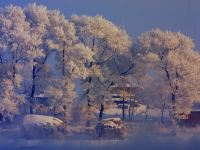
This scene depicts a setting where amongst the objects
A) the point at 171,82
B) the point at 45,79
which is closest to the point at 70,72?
the point at 45,79

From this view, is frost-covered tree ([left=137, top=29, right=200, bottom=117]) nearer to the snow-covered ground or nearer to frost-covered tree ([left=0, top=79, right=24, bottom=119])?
the snow-covered ground

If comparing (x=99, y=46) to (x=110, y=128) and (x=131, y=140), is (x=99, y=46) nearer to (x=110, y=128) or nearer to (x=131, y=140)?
(x=110, y=128)

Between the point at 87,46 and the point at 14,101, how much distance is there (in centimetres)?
125

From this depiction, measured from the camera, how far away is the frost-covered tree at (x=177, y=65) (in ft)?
32.7

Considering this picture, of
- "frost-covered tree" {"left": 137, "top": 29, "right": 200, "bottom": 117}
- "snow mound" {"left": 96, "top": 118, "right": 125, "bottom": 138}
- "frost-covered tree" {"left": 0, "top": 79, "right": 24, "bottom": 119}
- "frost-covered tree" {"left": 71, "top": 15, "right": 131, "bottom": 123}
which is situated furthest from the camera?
"frost-covered tree" {"left": 71, "top": 15, "right": 131, "bottom": 123}

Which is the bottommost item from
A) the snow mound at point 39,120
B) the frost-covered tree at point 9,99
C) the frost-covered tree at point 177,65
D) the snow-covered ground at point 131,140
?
the snow-covered ground at point 131,140

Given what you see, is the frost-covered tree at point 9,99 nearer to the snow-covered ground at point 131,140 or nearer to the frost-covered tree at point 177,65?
the snow-covered ground at point 131,140

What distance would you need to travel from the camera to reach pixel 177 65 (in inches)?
394

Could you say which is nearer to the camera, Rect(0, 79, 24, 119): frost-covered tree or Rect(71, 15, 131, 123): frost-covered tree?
Rect(0, 79, 24, 119): frost-covered tree

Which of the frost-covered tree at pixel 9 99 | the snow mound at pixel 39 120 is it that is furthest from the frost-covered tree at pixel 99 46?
the frost-covered tree at pixel 9 99

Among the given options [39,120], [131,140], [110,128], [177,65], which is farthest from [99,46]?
[131,140]

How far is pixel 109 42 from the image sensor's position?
1030 cm

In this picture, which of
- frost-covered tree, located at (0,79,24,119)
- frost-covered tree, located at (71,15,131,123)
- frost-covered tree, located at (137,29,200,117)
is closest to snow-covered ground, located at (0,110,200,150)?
frost-covered tree, located at (0,79,24,119)

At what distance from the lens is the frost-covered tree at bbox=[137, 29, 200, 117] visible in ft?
32.7
